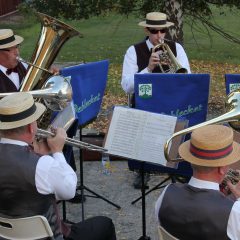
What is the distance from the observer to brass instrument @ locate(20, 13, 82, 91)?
4801mm

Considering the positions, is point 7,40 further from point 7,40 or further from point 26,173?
point 26,173

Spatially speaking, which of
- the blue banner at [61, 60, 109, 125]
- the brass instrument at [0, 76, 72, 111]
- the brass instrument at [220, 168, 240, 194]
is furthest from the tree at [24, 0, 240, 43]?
the brass instrument at [220, 168, 240, 194]

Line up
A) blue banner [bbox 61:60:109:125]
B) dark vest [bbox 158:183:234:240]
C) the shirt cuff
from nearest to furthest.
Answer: dark vest [bbox 158:183:234:240] → the shirt cuff → blue banner [bbox 61:60:109:125]

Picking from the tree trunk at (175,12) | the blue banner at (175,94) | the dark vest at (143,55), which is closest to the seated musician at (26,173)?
the blue banner at (175,94)

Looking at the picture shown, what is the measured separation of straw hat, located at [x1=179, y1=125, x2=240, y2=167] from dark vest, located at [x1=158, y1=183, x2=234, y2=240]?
158 mm

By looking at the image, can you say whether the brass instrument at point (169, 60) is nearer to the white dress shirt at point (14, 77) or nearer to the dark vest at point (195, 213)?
the white dress shirt at point (14, 77)

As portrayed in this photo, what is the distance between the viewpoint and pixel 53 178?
3.06m

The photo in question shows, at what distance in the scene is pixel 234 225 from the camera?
2598mm

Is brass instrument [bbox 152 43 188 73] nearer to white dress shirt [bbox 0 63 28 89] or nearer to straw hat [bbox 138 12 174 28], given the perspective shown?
straw hat [bbox 138 12 174 28]

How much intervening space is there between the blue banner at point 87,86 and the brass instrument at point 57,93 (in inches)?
9.3

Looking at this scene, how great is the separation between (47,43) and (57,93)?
0.90 metres

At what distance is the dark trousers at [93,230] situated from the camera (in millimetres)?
3551

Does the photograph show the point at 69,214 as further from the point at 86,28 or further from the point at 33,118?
the point at 86,28

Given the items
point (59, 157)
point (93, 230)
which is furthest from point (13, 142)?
point (93, 230)
